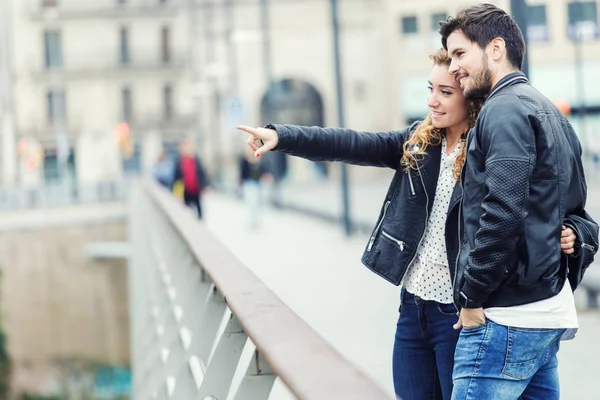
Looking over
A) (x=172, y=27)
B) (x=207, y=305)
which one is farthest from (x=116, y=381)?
(x=172, y=27)

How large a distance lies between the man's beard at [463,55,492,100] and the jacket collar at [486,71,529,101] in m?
0.07

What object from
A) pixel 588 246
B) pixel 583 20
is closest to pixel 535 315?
pixel 588 246

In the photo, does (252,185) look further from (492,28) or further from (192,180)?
(492,28)

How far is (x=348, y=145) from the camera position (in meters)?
3.90

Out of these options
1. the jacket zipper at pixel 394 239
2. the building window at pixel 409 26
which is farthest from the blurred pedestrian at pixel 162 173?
the jacket zipper at pixel 394 239

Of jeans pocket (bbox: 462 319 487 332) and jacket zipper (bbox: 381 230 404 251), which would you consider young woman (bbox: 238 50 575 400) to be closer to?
jacket zipper (bbox: 381 230 404 251)

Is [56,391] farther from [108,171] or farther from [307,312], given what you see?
[108,171]

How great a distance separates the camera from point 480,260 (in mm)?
3049

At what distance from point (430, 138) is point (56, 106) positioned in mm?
63950

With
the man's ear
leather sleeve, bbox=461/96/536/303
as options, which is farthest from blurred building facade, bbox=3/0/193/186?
leather sleeve, bbox=461/96/536/303

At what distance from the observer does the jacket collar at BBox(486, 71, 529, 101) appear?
3.18m

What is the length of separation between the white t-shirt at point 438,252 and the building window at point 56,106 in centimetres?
6330

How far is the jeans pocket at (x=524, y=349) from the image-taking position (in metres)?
3.09

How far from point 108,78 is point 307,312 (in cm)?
5818
